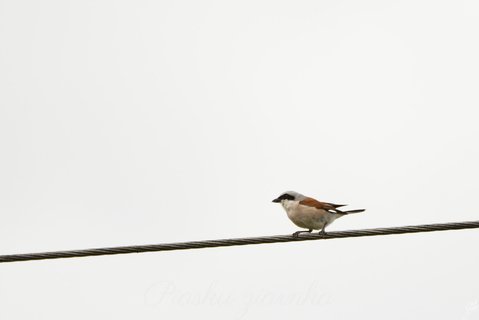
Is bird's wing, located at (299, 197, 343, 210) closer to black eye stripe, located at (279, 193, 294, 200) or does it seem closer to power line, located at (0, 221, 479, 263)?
black eye stripe, located at (279, 193, 294, 200)

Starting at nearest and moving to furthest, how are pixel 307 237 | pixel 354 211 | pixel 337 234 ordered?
pixel 337 234
pixel 307 237
pixel 354 211

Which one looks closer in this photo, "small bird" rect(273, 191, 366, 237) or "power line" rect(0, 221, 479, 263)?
"power line" rect(0, 221, 479, 263)

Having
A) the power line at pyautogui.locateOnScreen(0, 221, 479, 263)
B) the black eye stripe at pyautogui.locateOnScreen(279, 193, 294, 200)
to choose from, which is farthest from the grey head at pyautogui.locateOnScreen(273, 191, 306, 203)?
the power line at pyautogui.locateOnScreen(0, 221, 479, 263)

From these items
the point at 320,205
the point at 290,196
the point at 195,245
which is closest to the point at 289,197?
the point at 290,196

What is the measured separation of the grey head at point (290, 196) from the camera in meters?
11.5

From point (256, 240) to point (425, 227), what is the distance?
4.85 feet

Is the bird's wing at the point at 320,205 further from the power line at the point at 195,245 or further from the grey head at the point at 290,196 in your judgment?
the power line at the point at 195,245

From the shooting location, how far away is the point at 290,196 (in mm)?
11648

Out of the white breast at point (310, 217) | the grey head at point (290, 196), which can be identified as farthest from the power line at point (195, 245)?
the grey head at point (290, 196)

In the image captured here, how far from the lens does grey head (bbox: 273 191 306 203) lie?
1154cm

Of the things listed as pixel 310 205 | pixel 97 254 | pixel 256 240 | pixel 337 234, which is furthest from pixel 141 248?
pixel 310 205

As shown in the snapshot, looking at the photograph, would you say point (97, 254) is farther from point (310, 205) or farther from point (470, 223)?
point (310, 205)

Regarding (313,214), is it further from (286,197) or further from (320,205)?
(286,197)

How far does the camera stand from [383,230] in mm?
7676
